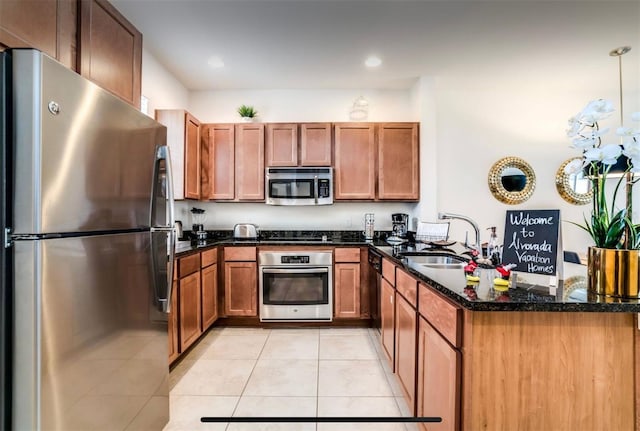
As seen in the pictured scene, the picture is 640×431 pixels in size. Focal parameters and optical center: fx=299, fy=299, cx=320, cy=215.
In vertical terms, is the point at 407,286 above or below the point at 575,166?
below

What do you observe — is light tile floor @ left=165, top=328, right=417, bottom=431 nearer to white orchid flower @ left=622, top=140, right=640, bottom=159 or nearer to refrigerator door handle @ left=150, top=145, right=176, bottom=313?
refrigerator door handle @ left=150, top=145, right=176, bottom=313

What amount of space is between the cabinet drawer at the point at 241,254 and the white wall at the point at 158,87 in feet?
5.32

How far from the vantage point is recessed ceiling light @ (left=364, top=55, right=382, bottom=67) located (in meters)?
3.06

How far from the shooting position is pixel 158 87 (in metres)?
3.16

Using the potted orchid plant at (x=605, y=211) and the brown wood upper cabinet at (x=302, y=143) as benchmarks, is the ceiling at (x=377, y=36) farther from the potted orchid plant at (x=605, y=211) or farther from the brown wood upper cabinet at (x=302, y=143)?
the potted orchid plant at (x=605, y=211)

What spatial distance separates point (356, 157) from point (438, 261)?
69.2 inches

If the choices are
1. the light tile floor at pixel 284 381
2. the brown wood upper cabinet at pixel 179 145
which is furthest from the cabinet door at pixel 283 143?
the light tile floor at pixel 284 381

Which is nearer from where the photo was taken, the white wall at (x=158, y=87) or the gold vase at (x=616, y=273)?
the gold vase at (x=616, y=273)

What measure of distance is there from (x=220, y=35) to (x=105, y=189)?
6.49 ft

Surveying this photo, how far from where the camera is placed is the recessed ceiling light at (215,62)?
3064 millimetres

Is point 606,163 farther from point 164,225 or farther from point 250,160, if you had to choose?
point 250,160

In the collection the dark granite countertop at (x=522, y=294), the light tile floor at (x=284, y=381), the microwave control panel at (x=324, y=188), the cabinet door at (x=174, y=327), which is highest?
the microwave control panel at (x=324, y=188)

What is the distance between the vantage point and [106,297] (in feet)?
4.28

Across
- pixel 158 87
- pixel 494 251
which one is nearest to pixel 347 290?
pixel 494 251
